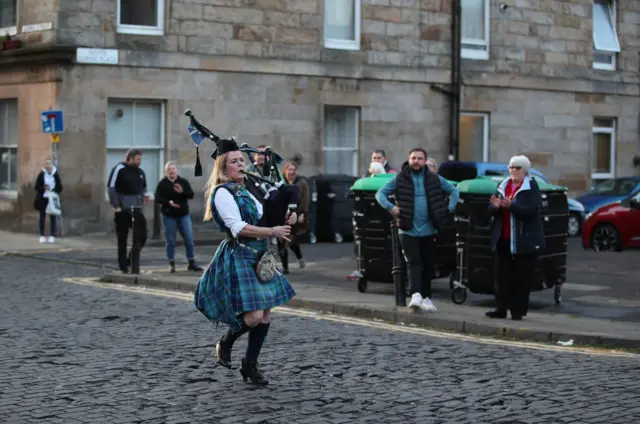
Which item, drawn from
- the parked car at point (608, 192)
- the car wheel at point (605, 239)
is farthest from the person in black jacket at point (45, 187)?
the parked car at point (608, 192)

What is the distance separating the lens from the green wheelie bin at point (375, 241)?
14.9 m

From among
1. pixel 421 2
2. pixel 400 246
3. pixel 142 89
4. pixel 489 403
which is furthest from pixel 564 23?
pixel 489 403

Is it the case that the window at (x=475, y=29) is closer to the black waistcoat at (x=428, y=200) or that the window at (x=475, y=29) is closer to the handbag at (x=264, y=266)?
the black waistcoat at (x=428, y=200)

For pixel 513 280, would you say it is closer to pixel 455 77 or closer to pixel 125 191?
pixel 125 191

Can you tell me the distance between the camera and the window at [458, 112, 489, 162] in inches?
1266

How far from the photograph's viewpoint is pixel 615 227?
22.2 meters

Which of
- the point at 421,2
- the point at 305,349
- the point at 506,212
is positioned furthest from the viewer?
the point at 421,2

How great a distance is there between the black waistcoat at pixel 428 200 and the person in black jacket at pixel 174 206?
5.20 meters

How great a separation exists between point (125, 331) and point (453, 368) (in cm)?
355

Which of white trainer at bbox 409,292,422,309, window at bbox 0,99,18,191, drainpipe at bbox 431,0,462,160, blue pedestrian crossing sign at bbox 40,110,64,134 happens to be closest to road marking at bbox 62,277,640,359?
white trainer at bbox 409,292,422,309

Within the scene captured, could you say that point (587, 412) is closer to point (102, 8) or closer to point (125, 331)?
point (125, 331)

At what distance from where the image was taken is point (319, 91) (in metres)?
29.2

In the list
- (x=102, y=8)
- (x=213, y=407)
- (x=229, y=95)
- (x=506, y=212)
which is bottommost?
(x=213, y=407)

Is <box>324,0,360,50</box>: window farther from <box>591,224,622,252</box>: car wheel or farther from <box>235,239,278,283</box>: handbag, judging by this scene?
<box>235,239,278,283</box>: handbag
